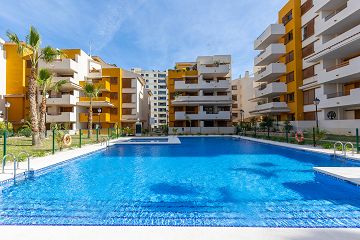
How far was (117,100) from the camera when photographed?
4166 centimetres

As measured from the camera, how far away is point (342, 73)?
76.5 feet

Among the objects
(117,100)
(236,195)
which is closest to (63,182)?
(236,195)

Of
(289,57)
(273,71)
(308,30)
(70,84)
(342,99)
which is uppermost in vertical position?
(308,30)

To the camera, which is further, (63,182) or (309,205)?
(63,182)

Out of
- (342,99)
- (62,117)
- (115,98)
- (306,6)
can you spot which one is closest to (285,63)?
(306,6)

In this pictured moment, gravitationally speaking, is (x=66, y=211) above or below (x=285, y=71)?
below

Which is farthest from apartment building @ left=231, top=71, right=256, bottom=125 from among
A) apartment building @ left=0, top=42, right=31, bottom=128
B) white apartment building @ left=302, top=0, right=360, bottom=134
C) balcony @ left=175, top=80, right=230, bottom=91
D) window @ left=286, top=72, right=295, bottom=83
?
apartment building @ left=0, top=42, right=31, bottom=128

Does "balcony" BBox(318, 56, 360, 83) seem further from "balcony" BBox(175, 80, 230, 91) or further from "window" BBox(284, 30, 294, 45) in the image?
"balcony" BBox(175, 80, 230, 91)

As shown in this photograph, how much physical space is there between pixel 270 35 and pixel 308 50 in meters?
7.49

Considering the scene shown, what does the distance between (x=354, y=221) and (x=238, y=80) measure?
63901mm

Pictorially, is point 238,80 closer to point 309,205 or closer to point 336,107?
point 336,107

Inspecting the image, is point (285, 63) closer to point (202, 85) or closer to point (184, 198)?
point (202, 85)

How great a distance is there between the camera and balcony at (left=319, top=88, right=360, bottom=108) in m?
21.9

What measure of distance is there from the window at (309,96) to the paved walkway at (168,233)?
30762mm
